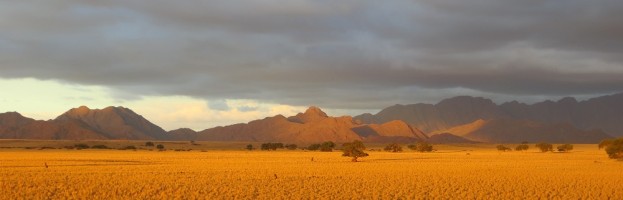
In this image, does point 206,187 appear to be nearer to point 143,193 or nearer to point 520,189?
point 143,193

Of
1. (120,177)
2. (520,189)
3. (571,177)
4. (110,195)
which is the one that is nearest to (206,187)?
(110,195)

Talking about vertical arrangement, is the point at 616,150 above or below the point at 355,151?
above

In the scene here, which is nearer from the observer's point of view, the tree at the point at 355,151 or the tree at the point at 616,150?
the tree at the point at 355,151

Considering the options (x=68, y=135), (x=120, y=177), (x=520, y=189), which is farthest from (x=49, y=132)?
(x=520, y=189)

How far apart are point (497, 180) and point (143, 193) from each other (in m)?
20.9

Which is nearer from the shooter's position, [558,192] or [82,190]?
[82,190]

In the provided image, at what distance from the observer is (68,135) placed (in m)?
197

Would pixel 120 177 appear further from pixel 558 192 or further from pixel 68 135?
pixel 68 135

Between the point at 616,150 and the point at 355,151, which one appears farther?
the point at 616,150

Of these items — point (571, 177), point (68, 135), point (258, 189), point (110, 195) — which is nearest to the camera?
point (110, 195)

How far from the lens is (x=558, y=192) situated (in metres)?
30.9

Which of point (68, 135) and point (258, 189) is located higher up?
point (68, 135)

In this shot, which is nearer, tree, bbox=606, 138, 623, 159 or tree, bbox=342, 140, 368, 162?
tree, bbox=342, 140, 368, 162

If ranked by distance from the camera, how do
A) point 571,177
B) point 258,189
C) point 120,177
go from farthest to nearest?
point 571,177, point 120,177, point 258,189
